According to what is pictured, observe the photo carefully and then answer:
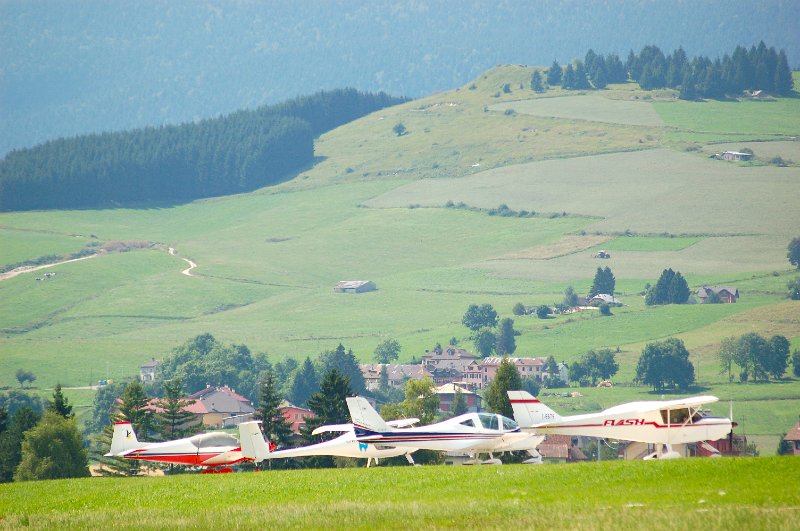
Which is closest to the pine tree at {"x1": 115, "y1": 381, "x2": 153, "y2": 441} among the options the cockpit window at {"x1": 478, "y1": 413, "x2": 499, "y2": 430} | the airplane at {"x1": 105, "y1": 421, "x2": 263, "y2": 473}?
the airplane at {"x1": 105, "y1": 421, "x2": 263, "y2": 473}

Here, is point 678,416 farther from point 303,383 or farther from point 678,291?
point 678,291

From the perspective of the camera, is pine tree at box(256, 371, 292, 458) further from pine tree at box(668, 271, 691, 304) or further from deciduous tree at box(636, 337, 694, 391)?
pine tree at box(668, 271, 691, 304)

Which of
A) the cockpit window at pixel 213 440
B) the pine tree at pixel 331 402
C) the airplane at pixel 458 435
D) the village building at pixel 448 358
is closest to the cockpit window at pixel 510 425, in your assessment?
the airplane at pixel 458 435

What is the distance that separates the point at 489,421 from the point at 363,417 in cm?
523

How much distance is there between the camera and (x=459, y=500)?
35750 millimetres

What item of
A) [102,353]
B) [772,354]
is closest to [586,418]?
[772,354]

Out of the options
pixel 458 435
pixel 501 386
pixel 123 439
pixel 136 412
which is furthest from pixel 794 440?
pixel 123 439

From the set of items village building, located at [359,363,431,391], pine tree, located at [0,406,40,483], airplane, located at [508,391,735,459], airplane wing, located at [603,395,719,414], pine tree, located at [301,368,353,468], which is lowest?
village building, located at [359,363,431,391]

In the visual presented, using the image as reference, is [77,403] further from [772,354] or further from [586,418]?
[586,418]

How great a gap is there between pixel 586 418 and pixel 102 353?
157m

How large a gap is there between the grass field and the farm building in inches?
6115

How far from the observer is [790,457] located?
3831 cm

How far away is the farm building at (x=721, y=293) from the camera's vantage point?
191750mm

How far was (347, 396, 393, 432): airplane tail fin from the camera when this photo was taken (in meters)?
50.6
